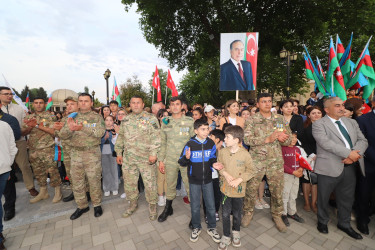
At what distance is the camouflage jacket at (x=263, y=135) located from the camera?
3.18 m

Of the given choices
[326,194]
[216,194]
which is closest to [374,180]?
[326,194]

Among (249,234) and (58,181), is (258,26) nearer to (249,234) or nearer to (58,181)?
(249,234)

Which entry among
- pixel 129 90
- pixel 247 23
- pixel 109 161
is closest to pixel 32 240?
pixel 109 161

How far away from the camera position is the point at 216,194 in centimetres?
356

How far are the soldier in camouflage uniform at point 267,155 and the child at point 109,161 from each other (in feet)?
11.2

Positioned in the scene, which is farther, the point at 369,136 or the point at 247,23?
the point at 247,23

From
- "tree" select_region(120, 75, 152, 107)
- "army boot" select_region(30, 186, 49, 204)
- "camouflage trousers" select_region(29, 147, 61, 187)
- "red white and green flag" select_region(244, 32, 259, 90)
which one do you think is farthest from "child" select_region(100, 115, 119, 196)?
"tree" select_region(120, 75, 152, 107)

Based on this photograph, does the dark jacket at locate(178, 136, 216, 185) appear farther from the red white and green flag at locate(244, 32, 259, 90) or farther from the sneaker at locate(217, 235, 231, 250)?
the red white and green flag at locate(244, 32, 259, 90)

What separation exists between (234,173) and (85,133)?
3.07 m

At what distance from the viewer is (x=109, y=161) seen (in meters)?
4.75

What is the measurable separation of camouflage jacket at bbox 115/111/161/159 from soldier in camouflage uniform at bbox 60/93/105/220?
620 millimetres

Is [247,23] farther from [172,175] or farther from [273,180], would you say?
[172,175]

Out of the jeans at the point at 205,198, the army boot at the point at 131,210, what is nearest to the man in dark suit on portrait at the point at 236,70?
the jeans at the point at 205,198

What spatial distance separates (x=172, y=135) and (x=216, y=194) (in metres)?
1.48
